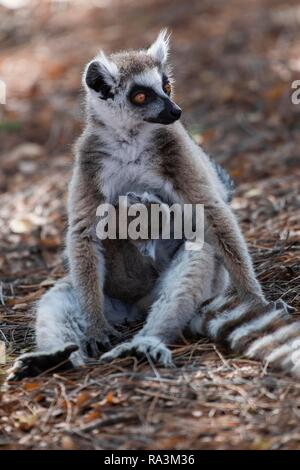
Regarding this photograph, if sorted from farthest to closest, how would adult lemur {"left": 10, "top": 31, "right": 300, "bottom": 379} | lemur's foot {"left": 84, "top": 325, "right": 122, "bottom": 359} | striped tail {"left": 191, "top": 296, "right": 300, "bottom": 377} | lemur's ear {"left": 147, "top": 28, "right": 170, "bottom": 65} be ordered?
lemur's ear {"left": 147, "top": 28, "right": 170, "bottom": 65}, lemur's foot {"left": 84, "top": 325, "right": 122, "bottom": 359}, adult lemur {"left": 10, "top": 31, "right": 300, "bottom": 379}, striped tail {"left": 191, "top": 296, "right": 300, "bottom": 377}

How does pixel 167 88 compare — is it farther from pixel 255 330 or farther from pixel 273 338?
pixel 273 338

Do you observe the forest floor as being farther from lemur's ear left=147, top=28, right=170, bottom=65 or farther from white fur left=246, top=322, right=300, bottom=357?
lemur's ear left=147, top=28, right=170, bottom=65

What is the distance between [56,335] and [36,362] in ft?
1.45

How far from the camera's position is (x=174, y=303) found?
5355 mm

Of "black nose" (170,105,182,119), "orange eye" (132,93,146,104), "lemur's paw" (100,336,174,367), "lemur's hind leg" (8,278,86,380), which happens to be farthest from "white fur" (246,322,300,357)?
"orange eye" (132,93,146,104)

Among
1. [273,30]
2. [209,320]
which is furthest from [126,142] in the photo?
[273,30]

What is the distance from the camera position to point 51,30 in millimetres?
16203

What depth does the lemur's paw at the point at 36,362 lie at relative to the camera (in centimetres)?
504

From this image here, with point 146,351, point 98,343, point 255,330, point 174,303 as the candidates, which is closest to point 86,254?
point 98,343

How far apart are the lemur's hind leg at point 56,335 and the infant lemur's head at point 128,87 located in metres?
1.37

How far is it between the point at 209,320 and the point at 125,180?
4.24ft

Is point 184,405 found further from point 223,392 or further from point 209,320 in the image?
point 209,320

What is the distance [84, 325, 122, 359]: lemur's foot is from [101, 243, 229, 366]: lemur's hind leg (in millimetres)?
374

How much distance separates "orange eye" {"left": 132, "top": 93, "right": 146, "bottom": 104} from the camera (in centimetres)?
599
